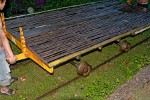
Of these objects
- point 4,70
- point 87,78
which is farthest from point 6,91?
point 87,78

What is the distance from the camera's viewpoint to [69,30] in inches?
276

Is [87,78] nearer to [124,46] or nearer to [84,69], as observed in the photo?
[84,69]

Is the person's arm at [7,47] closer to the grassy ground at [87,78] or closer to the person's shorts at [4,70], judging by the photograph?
the person's shorts at [4,70]

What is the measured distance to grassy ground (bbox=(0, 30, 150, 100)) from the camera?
572cm

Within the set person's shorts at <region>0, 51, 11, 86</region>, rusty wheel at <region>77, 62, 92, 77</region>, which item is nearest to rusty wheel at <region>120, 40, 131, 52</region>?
rusty wheel at <region>77, 62, 92, 77</region>

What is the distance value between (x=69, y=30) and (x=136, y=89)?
2.64m

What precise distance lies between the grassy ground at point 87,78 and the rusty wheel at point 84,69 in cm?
24

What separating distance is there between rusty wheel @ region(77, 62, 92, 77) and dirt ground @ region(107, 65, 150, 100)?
94 cm

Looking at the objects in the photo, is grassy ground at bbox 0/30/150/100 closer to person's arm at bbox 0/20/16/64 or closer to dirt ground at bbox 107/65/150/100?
dirt ground at bbox 107/65/150/100

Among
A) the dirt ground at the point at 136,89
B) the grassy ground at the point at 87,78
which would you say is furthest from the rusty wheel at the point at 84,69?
the dirt ground at the point at 136,89

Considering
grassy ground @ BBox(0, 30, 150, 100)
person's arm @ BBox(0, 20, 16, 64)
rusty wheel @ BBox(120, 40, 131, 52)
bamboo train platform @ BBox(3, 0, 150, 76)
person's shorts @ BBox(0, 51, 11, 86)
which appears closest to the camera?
person's arm @ BBox(0, 20, 16, 64)

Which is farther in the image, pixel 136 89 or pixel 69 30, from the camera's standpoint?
pixel 69 30

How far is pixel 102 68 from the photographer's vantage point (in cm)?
686

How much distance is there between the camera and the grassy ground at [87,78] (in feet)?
18.8
